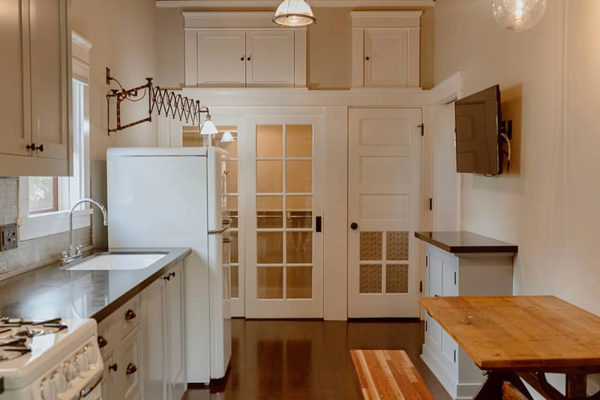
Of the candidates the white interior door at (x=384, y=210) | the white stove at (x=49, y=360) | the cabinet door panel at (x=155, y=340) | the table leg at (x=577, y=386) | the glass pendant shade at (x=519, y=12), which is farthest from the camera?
the white interior door at (x=384, y=210)

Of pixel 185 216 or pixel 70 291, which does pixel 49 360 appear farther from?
pixel 185 216

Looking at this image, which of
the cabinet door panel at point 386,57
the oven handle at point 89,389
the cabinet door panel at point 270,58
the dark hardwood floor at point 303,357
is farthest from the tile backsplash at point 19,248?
the cabinet door panel at point 386,57

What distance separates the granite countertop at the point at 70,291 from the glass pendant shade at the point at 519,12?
2.00 metres

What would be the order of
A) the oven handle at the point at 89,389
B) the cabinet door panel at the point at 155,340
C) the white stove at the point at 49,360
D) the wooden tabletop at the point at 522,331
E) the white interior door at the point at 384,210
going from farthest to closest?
1. the white interior door at the point at 384,210
2. the cabinet door panel at the point at 155,340
3. the wooden tabletop at the point at 522,331
4. the oven handle at the point at 89,389
5. the white stove at the point at 49,360

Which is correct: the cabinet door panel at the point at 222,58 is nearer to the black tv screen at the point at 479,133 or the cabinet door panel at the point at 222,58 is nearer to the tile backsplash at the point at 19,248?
the black tv screen at the point at 479,133

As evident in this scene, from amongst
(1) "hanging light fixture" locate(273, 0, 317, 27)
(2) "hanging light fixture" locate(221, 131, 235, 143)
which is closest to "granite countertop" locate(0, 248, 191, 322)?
(1) "hanging light fixture" locate(273, 0, 317, 27)

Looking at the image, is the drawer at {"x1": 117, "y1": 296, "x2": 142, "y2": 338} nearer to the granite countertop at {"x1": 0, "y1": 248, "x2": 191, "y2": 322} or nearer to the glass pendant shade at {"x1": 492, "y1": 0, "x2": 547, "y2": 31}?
the granite countertop at {"x1": 0, "y1": 248, "x2": 191, "y2": 322}

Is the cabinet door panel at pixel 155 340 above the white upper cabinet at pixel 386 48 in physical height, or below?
below

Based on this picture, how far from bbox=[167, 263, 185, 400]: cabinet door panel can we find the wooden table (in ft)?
4.91

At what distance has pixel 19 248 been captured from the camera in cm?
229

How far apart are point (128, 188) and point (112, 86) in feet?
2.83

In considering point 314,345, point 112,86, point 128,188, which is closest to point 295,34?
point 112,86

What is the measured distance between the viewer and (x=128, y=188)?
3.07m

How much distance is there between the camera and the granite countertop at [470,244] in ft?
9.13
